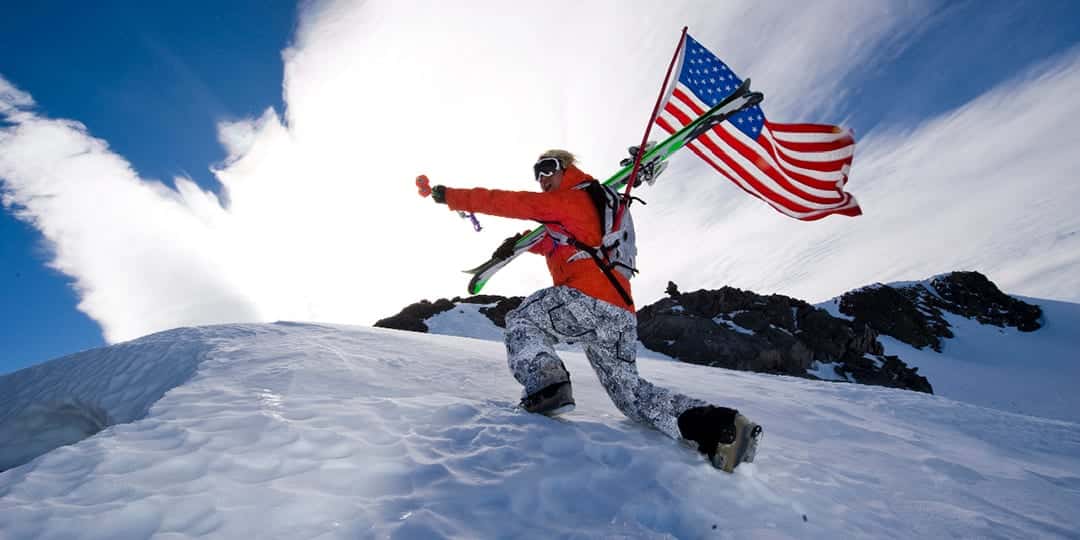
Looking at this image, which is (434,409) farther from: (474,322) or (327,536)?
(474,322)

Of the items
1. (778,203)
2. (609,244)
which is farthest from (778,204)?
(609,244)

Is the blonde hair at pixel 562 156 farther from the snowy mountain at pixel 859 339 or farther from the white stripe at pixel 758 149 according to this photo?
the snowy mountain at pixel 859 339

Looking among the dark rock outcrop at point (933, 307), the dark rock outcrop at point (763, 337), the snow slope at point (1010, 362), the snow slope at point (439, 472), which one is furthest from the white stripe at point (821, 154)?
the dark rock outcrop at point (933, 307)

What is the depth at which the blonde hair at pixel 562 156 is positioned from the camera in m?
3.52

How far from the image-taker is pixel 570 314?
10.4 feet

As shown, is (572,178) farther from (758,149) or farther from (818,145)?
(818,145)

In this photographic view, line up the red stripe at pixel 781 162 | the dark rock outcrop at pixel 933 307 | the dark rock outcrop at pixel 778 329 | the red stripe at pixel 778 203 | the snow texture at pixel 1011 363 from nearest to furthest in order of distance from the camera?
the red stripe at pixel 778 203
the red stripe at pixel 781 162
the dark rock outcrop at pixel 778 329
the snow texture at pixel 1011 363
the dark rock outcrop at pixel 933 307

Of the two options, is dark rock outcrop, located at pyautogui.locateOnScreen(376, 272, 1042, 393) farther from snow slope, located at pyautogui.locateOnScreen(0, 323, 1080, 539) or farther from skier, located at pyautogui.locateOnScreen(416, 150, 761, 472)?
skier, located at pyautogui.locateOnScreen(416, 150, 761, 472)

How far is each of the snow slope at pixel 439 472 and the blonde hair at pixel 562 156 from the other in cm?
190

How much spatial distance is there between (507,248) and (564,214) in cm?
103

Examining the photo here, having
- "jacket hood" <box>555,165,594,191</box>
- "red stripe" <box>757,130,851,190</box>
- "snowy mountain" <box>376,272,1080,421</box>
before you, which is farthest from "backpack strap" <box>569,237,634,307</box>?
"snowy mountain" <box>376,272,1080,421</box>

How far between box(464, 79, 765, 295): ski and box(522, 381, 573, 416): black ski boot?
4.38 ft

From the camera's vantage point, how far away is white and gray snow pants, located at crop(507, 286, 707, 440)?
9.79 feet

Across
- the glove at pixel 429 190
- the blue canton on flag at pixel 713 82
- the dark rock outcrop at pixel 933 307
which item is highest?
the dark rock outcrop at pixel 933 307
